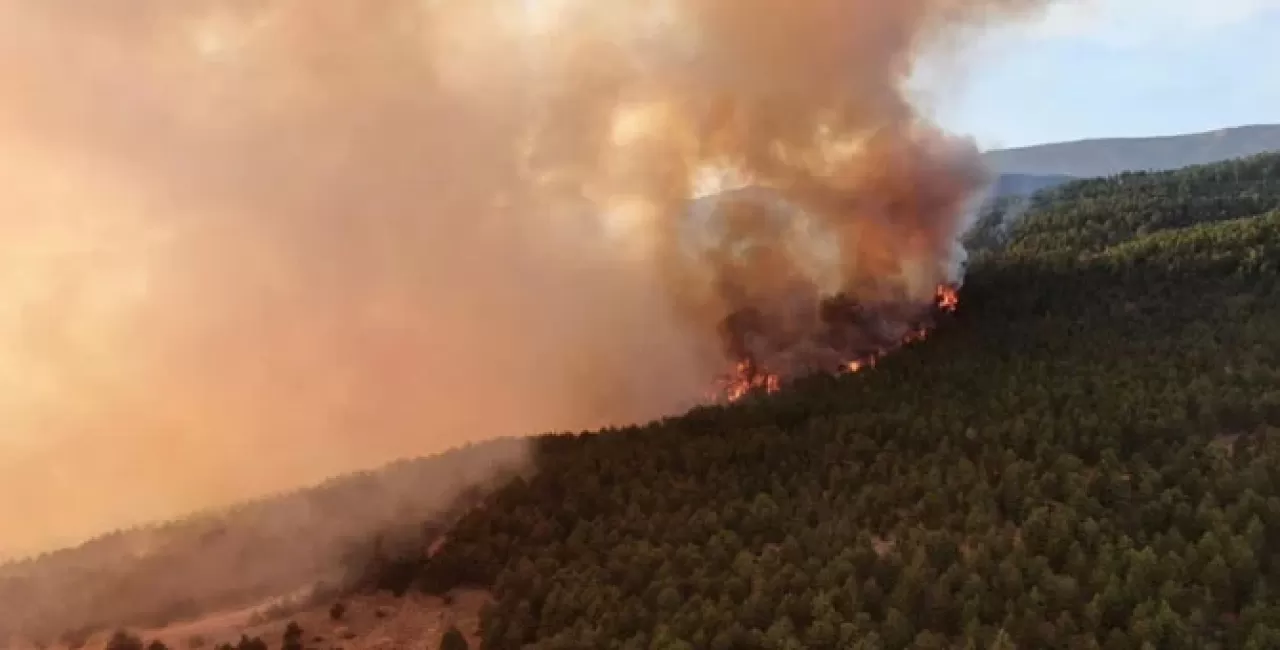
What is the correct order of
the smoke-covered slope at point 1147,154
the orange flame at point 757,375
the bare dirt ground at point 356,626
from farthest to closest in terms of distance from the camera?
1. the smoke-covered slope at point 1147,154
2. the orange flame at point 757,375
3. the bare dirt ground at point 356,626

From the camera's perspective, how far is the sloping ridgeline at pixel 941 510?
16312mm

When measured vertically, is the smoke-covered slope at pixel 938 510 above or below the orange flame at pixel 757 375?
below

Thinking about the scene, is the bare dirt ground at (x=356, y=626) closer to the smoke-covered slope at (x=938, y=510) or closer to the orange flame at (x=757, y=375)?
the smoke-covered slope at (x=938, y=510)

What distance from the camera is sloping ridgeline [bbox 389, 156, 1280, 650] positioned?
16.3 m

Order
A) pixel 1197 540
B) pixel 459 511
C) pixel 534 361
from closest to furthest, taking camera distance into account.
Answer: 1. pixel 1197 540
2. pixel 459 511
3. pixel 534 361

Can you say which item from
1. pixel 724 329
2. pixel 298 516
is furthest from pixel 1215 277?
pixel 298 516

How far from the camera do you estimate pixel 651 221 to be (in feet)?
114

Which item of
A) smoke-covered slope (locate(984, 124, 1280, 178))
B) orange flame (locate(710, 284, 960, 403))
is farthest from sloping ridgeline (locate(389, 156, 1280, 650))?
smoke-covered slope (locate(984, 124, 1280, 178))

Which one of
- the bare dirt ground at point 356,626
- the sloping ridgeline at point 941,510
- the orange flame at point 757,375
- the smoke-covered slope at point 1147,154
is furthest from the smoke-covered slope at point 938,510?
the smoke-covered slope at point 1147,154

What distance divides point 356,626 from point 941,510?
9.85 m

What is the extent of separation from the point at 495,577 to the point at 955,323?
2075 centimetres

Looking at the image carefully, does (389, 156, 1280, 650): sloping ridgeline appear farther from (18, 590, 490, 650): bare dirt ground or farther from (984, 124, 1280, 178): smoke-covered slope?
(984, 124, 1280, 178): smoke-covered slope

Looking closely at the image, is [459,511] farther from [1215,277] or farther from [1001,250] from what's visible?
[1001,250]

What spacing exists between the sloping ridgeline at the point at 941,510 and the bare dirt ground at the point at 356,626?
0.58 m
